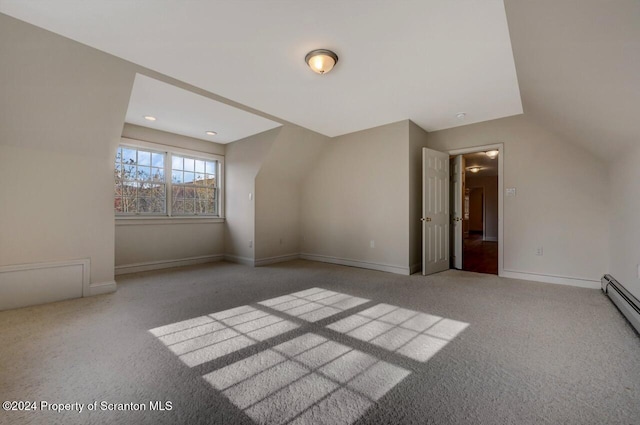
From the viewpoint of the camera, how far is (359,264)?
489 centimetres

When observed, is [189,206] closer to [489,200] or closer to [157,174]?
Answer: [157,174]

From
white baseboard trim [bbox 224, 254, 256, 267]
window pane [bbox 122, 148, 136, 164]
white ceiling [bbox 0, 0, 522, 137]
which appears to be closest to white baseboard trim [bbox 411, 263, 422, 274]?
white ceiling [bbox 0, 0, 522, 137]

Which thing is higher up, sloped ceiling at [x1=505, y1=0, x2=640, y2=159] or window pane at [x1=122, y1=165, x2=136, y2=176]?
sloped ceiling at [x1=505, y1=0, x2=640, y2=159]

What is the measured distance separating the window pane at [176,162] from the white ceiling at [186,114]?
48 cm

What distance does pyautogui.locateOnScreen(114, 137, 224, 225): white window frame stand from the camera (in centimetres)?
438

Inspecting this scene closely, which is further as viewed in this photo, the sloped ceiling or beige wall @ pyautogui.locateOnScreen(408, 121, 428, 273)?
beige wall @ pyautogui.locateOnScreen(408, 121, 428, 273)

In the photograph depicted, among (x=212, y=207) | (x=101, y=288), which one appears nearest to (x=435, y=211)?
(x=212, y=207)

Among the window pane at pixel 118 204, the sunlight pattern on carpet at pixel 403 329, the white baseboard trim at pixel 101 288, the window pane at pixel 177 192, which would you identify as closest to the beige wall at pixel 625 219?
the sunlight pattern on carpet at pixel 403 329

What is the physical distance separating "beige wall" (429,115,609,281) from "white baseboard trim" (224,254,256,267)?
13.5 ft

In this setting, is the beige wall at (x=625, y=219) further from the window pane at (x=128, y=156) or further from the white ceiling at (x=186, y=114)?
the window pane at (x=128, y=156)

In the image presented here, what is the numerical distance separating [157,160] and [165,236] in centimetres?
132

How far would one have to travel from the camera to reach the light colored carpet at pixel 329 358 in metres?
1.37

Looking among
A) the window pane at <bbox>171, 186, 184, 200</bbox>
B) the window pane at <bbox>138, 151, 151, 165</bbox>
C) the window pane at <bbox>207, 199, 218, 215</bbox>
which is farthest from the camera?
the window pane at <bbox>207, 199, 218, 215</bbox>

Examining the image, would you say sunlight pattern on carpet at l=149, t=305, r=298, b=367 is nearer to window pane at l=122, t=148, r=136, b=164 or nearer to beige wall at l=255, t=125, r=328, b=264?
beige wall at l=255, t=125, r=328, b=264
